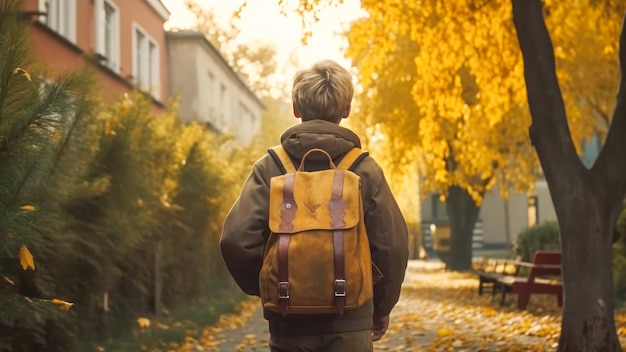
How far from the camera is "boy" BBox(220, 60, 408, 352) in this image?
3740mm

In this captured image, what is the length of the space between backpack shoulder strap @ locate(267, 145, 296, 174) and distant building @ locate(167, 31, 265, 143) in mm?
22922

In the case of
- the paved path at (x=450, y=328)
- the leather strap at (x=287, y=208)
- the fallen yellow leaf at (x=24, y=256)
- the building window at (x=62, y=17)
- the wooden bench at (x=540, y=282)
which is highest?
the building window at (x=62, y=17)

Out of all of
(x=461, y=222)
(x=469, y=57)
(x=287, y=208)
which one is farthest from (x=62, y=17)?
(x=287, y=208)

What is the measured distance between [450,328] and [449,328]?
0.08 feet

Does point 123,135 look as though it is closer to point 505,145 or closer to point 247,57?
point 505,145

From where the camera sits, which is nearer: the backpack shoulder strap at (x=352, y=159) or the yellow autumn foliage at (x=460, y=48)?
the backpack shoulder strap at (x=352, y=159)

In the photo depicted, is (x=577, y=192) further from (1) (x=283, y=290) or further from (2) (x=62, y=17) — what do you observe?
(2) (x=62, y=17)

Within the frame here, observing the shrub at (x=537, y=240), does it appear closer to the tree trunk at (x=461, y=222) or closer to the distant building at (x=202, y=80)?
the tree trunk at (x=461, y=222)

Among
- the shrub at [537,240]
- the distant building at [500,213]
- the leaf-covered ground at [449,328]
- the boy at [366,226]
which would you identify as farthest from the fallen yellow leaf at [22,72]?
the distant building at [500,213]

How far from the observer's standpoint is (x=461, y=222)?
2972cm

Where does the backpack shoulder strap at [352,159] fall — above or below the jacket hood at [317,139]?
below

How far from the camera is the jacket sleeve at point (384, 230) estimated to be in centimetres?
378

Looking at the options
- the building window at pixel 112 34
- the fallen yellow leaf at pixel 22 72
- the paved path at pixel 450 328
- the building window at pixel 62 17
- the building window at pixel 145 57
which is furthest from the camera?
the building window at pixel 145 57

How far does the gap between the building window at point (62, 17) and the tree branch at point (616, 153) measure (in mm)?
11929
